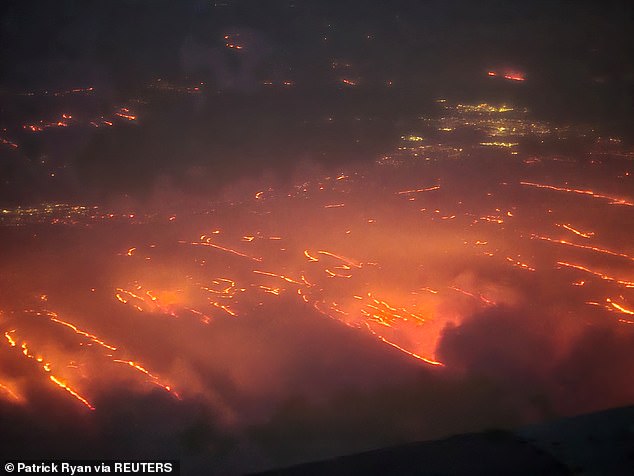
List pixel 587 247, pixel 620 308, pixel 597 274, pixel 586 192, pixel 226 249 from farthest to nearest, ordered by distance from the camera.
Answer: pixel 586 192, pixel 226 249, pixel 587 247, pixel 597 274, pixel 620 308

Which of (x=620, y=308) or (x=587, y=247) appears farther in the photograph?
(x=587, y=247)

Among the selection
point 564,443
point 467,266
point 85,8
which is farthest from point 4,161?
point 564,443

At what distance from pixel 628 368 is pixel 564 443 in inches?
77.1

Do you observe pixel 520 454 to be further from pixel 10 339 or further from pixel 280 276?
pixel 10 339

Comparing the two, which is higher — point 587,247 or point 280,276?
point 587,247

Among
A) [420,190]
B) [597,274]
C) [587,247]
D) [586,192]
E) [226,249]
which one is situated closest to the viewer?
[597,274]

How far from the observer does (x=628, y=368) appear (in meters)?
4.30

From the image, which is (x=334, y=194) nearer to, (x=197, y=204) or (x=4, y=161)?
(x=197, y=204)

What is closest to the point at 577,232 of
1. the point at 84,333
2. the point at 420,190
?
the point at 420,190

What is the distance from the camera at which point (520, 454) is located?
2.67 meters

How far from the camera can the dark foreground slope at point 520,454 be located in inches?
100

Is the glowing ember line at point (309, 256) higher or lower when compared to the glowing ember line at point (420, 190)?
lower

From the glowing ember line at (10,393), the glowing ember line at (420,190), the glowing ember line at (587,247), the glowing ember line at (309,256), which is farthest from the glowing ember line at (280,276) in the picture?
the glowing ember line at (587,247)

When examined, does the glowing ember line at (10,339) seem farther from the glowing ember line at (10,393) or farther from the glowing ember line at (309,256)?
the glowing ember line at (309,256)
